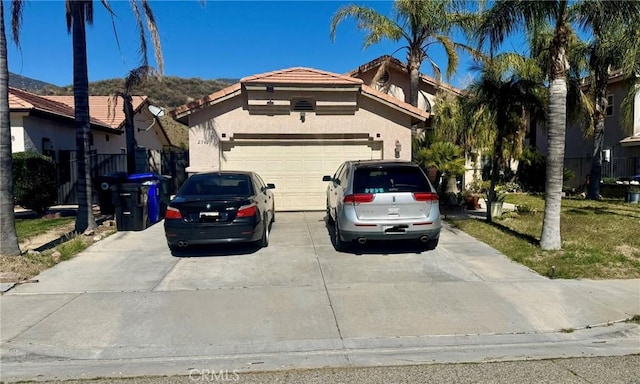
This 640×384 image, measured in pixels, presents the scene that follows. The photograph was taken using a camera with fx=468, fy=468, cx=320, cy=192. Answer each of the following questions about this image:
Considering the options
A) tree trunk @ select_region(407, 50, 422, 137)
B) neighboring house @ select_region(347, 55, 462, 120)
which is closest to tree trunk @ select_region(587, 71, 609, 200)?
neighboring house @ select_region(347, 55, 462, 120)

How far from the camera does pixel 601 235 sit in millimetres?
10078

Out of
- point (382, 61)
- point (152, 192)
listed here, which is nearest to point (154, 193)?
point (152, 192)

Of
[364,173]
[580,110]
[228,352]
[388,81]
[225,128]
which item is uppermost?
[388,81]

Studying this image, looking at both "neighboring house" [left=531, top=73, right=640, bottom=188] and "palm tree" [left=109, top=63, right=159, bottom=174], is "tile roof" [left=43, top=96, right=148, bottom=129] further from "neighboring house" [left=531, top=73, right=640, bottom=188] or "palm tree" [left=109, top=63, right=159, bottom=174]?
"neighboring house" [left=531, top=73, right=640, bottom=188]

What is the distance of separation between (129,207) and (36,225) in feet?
9.94

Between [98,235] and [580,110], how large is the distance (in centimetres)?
1807

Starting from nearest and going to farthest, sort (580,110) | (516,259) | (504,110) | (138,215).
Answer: (516,259), (138,215), (504,110), (580,110)

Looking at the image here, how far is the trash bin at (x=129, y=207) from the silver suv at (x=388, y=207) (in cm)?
532

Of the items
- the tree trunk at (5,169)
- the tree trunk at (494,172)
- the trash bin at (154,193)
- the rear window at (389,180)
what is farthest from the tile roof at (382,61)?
the tree trunk at (5,169)

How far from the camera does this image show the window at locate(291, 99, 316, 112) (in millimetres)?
13742

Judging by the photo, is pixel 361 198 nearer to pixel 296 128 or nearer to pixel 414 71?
pixel 296 128

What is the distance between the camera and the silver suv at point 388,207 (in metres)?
8.08

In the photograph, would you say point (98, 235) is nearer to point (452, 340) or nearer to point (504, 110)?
point (452, 340)

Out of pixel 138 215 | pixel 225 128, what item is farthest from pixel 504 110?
pixel 138 215
